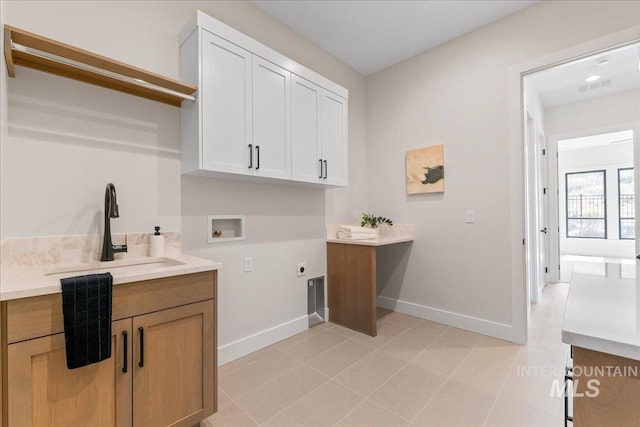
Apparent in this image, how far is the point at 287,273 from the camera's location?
2713mm

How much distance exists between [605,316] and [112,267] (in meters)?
2.13

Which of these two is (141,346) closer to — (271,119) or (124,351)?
(124,351)

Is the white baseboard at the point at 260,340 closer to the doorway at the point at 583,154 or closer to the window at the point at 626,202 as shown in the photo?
the doorway at the point at 583,154

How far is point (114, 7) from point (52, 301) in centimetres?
175

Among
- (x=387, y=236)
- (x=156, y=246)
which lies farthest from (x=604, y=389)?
(x=387, y=236)

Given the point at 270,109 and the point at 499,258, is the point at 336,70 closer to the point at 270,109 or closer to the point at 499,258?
the point at 270,109

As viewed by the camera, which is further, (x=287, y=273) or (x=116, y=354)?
(x=287, y=273)

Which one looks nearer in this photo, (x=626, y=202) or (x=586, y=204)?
(x=626, y=202)

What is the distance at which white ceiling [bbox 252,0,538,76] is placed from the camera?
2.46m

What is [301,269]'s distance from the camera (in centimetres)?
283

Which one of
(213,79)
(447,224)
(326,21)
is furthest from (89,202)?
(447,224)

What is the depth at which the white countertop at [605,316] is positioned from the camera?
0.64 meters

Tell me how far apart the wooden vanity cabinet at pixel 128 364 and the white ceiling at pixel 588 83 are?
372 centimetres

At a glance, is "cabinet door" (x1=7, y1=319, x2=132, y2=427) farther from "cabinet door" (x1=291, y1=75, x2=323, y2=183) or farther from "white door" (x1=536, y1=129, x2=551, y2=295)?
"white door" (x1=536, y1=129, x2=551, y2=295)
